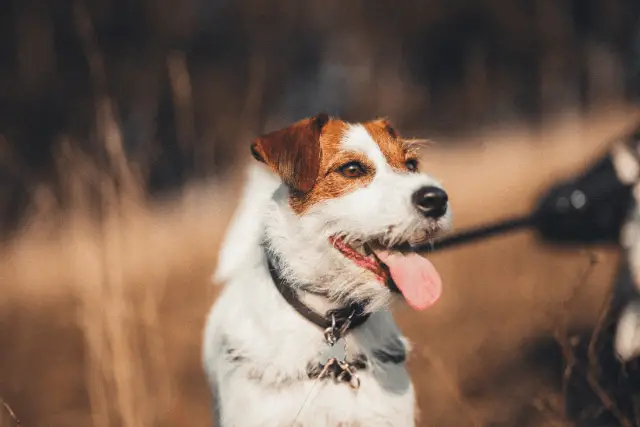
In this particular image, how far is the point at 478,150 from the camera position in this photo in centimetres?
1167

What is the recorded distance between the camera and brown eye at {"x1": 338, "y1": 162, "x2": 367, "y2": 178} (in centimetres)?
258

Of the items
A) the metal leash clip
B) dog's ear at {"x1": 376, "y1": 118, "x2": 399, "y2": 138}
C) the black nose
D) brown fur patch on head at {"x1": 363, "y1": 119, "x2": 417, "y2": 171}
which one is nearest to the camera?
the black nose

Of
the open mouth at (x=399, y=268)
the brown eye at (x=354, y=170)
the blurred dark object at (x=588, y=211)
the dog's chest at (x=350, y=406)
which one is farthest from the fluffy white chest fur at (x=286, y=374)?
the blurred dark object at (x=588, y=211)

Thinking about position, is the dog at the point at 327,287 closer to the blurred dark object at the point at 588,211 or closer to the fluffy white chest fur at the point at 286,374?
the fluffy white chest fur at the point at 286,374

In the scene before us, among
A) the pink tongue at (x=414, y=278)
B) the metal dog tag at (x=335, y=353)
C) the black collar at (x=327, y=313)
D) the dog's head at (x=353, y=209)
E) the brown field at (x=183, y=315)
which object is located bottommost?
the brown field at (x=183, y=315)

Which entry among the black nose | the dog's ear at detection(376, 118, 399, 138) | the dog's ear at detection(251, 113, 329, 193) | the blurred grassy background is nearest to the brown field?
the blurred grassy background

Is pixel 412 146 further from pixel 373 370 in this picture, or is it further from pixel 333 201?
pixel 373 370

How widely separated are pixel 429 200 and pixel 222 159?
697 centimetres

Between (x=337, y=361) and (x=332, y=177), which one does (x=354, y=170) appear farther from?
(x=337, y=361)

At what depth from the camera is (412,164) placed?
279cm

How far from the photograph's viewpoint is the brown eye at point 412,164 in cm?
275

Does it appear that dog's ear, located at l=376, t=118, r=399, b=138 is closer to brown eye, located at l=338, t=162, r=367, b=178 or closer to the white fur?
brown eye, located at l=338, t=162, r=367, b=178

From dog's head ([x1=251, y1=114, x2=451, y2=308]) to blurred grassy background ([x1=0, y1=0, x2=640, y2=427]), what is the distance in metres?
0.71

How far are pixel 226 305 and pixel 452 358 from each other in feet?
7.90
